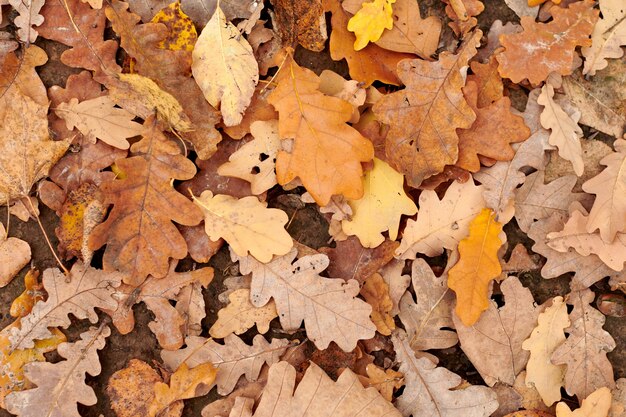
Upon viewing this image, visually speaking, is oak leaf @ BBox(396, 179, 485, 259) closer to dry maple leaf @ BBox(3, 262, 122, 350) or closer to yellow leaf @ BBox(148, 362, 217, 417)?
yellow leaf @ BBox(148, 362, 217, 417)

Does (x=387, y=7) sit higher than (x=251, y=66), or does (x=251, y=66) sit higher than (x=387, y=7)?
(x=387, y=7)

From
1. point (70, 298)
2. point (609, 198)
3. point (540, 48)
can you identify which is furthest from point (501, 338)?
point (70, 298)

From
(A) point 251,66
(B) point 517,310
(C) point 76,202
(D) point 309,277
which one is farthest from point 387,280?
(C) point 76,202

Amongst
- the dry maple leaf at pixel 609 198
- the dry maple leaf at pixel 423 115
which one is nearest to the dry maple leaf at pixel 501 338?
the dry maple leaf at pixel 609 198

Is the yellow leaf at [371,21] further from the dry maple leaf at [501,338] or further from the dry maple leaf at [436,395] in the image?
the dry maple leaf at [436,395]

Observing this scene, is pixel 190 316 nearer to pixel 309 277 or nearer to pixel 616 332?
pixel 309 277

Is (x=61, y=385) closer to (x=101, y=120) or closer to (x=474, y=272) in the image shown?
(x=101, y=120)

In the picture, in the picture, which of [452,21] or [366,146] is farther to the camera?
[452,21]

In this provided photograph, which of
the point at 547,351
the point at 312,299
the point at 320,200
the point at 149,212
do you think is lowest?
the point at 547,351
